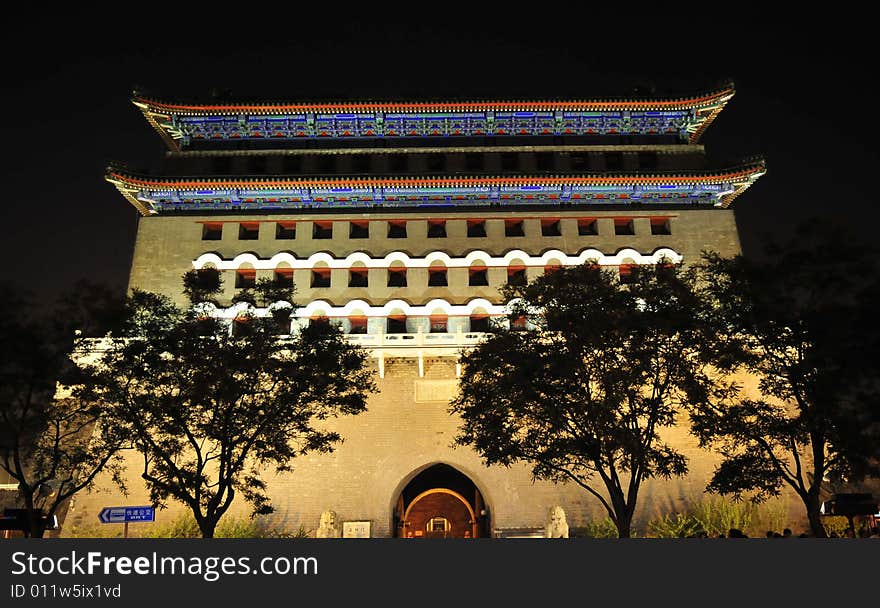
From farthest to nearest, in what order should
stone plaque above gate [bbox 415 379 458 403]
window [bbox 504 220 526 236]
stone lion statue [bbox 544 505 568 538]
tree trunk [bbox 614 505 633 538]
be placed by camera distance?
1. window [bbox 504 220 526 236]
2. stone plaque above gate [bbox 415 379 458 403]
3. stone lion statue [bbox 544 505 568 538]
4. tree trunk [bbox 614 505 633 538]

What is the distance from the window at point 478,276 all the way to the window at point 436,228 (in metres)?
2.17

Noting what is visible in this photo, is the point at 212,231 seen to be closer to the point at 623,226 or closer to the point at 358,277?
the point at 358,277

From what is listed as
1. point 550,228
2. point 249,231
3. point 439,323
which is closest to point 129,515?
point 439,323

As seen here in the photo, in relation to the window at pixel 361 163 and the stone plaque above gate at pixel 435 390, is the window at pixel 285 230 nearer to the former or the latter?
the window at pixel 361 163

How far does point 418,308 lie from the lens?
2792 centimetres

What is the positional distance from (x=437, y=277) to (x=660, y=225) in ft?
34.1

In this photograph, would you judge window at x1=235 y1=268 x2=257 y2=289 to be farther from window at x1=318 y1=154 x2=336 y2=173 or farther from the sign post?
the sign post

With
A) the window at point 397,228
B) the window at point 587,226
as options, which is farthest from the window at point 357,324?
the window at point 587,226

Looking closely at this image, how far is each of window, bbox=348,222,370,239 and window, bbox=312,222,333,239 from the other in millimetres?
869

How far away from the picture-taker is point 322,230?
29.9 metres

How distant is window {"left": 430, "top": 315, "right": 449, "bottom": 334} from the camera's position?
2800 cm

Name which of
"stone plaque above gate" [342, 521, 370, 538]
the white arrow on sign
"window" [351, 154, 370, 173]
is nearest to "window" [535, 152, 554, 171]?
"window" [351, 154, 370, 173]

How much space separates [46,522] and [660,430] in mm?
20107

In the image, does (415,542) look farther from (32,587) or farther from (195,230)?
(195,230)
